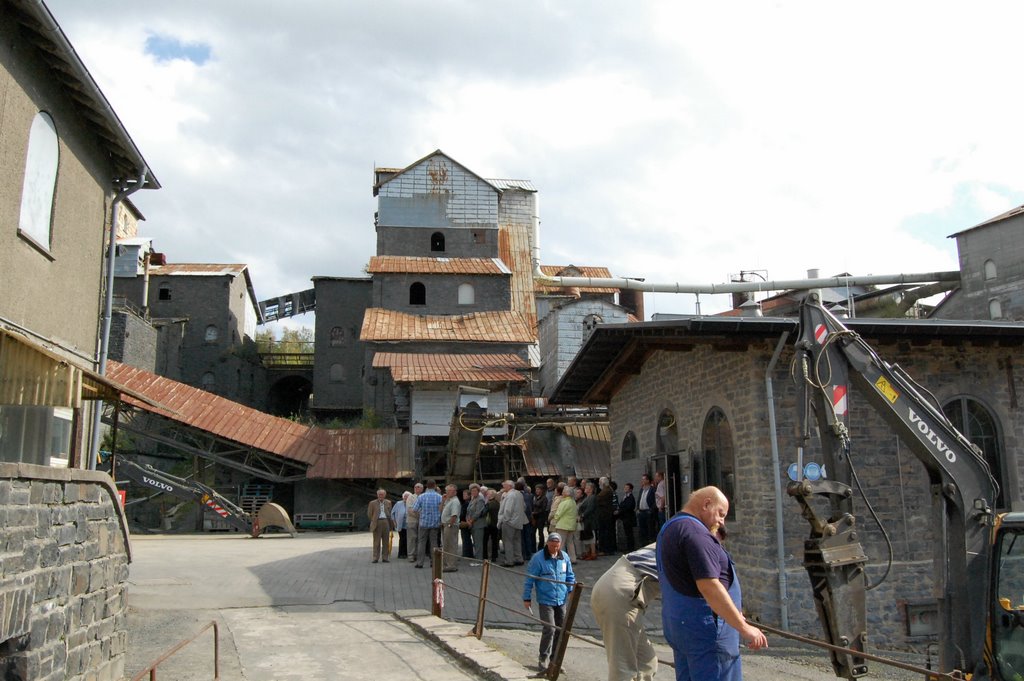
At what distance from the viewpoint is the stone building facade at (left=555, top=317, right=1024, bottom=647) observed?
11.8 metres

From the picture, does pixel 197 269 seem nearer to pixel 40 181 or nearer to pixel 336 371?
pixel 336 371

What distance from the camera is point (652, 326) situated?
1289cm

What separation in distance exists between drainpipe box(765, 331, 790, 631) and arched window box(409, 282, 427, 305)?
23.8m

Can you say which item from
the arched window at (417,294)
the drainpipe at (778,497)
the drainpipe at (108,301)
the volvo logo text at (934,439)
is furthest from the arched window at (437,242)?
the volvo logo text at (934,439)

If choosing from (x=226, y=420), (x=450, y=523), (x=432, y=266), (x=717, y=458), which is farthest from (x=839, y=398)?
(x=432, y=266)

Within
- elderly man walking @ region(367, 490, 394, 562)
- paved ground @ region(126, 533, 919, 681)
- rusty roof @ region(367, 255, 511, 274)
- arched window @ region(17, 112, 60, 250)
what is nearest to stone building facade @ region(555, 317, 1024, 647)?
paved ground @ region(126, 533, 919, 681)

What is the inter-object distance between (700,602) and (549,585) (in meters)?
4.13

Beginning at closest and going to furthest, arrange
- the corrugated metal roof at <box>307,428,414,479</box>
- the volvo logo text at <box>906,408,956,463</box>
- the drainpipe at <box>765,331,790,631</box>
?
the volvo logo text at <box>906,408,956,463</box> → the drainpipe at <box>765,331,790,631</box> → the corrugated metal roof at <box>307,428,414,479</box>

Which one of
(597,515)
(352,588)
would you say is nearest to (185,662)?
→ (352,588)

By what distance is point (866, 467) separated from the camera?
12219mm

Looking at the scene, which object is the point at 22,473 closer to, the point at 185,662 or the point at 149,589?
the point at 185,662

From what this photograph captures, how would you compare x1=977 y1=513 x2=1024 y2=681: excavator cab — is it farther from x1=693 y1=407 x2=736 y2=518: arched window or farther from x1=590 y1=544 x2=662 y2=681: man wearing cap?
x1=693 y1=407 x2=736 y2=518: arched window

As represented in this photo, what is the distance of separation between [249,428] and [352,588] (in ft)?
49.1

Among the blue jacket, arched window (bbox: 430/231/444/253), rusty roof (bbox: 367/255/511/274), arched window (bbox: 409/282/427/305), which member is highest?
arched window (bbox: 430/231/444/253)
